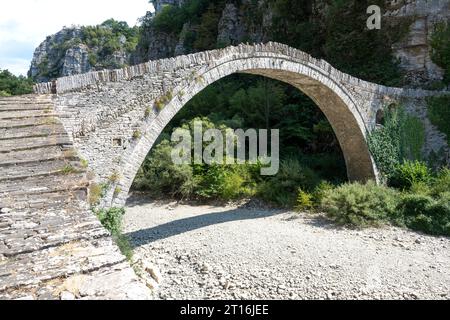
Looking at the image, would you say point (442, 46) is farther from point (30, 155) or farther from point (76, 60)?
point (76, 60)

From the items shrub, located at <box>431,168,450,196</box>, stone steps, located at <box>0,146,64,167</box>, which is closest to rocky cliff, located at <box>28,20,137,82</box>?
shrub, located at <box>431,168,450,196</box>

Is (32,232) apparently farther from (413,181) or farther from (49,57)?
(49,57)

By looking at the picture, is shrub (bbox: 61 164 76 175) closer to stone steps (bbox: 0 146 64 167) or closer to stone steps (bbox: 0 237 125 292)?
stone steps (bbox: 0 146 64 167)

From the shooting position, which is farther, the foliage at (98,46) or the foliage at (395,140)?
the foliage at (98,46)

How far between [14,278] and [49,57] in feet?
251

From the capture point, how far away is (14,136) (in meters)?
2.71

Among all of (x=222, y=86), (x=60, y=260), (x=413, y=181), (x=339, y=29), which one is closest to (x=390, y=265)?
(x=413, y=181)

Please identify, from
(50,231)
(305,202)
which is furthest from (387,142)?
(50,231)

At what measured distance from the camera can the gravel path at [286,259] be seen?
579cm

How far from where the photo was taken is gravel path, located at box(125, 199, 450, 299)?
228 inches

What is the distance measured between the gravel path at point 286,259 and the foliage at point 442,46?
9216 millimetres

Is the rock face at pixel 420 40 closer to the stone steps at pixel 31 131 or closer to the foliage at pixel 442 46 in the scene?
the foliage at pixel 442 46

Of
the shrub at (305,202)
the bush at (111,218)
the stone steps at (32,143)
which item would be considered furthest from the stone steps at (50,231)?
the shrub at (305,202)

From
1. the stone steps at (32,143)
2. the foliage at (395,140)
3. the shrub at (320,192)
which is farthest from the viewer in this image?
the foliage at (395,140)
